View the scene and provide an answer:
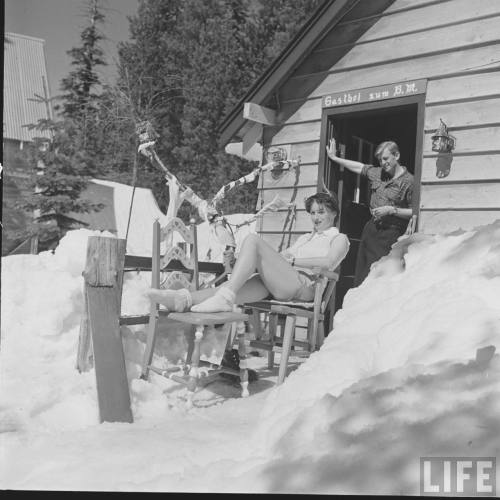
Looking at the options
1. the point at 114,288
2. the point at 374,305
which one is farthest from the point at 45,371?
the point at 374,305

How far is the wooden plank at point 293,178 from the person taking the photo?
5059 mm

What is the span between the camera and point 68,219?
8.41 m

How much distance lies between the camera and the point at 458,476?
1.48 m

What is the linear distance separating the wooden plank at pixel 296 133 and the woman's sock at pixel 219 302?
2.44m

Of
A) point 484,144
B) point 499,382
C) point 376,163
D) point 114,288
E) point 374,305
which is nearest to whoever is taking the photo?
point 499,382

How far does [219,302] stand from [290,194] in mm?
2409

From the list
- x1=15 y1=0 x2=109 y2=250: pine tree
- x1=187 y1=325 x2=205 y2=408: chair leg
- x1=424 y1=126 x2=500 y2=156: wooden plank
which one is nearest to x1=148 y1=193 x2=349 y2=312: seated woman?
x1=187 y1=325 x2=205 y2=408: chair leg

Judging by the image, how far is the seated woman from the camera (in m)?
3.01

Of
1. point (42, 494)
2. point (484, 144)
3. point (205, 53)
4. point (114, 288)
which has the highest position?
point (205, 53)

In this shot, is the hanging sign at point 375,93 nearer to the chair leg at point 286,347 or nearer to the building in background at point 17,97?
the chair leg at point 286,347

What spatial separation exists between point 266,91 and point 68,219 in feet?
14.9

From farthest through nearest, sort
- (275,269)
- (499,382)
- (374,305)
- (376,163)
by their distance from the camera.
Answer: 1. (376,163)
2. (275,269)
3. (374,305)
4. (499,382)

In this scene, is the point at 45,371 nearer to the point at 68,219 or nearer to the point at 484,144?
the point at 484,144

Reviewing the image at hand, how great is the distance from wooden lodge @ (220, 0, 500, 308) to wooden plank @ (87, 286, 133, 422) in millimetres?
2451
